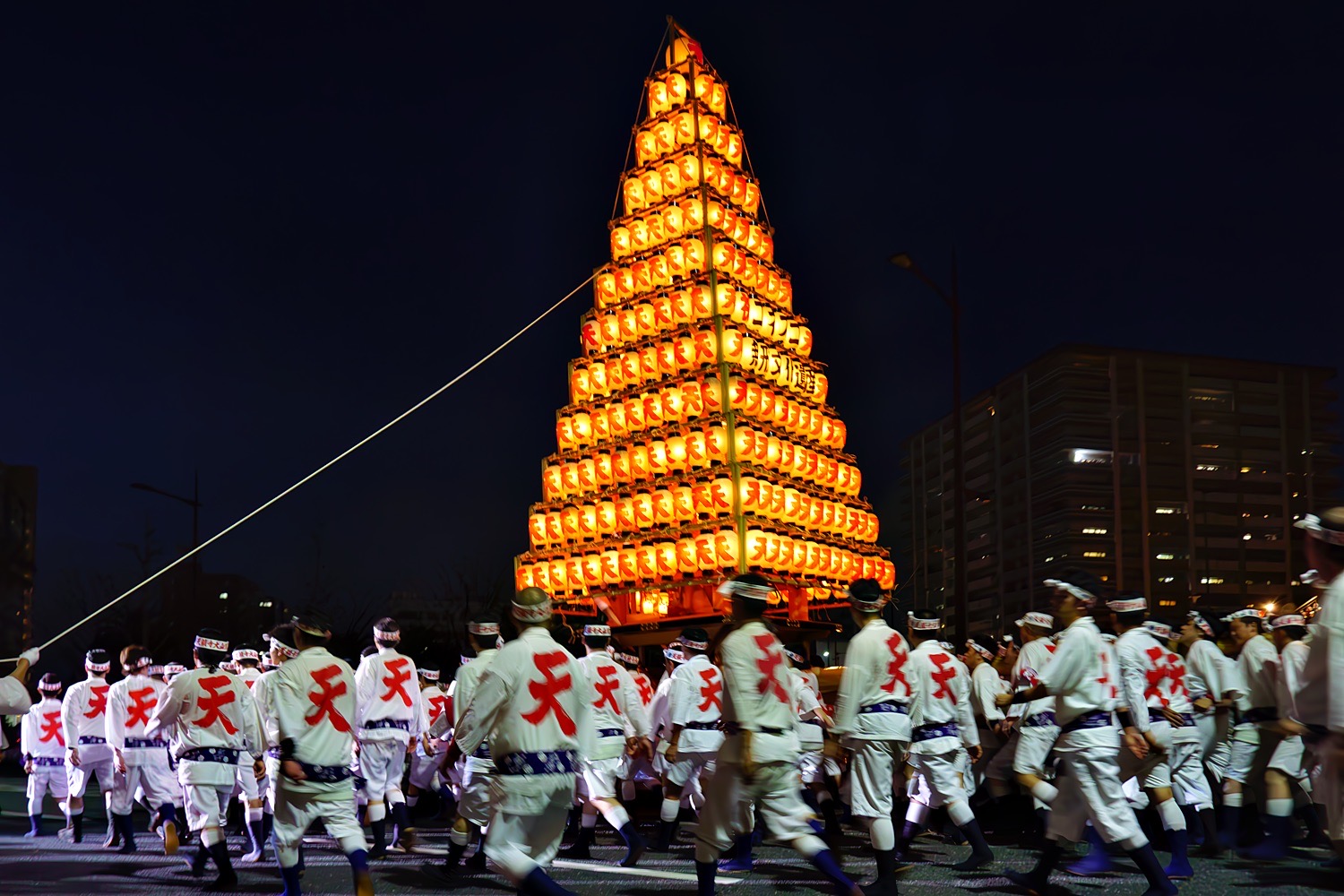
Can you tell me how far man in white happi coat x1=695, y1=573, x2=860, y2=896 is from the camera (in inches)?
270

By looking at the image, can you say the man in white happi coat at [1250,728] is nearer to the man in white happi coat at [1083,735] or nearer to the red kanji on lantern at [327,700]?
the man in white happi coat at [1083,735]

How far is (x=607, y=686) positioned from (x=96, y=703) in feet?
20.2

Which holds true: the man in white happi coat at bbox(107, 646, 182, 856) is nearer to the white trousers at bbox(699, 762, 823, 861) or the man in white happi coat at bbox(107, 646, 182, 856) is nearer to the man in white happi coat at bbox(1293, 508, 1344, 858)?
the white trousers at bbox(699, 762, 823, 861)

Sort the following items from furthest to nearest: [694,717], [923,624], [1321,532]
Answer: [694,717] → [923,624] → [1321,532]

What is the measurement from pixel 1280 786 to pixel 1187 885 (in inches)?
55.1

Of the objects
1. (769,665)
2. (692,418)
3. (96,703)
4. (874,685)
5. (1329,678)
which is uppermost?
(692,418)

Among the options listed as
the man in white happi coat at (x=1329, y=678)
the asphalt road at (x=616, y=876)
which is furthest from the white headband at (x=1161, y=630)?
the man in white happi coat at (x=1329, y=678)

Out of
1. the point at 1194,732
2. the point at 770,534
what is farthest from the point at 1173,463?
the point at 1194,732

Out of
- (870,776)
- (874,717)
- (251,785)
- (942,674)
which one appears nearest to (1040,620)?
(942,674)

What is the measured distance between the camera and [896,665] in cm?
827

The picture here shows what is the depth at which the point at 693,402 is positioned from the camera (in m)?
33.9

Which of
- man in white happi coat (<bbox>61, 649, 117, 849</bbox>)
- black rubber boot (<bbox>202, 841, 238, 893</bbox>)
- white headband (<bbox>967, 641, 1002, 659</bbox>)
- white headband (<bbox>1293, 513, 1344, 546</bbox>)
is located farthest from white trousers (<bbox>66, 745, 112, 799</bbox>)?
white headband (<bbox>1293, 513, 1344, 546</bbox>)

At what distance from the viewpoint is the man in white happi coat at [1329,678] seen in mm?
4980

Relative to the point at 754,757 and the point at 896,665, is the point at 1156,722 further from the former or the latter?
the point at 754,757
